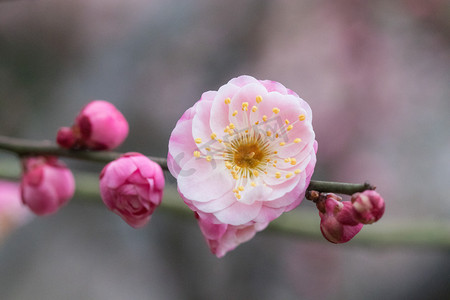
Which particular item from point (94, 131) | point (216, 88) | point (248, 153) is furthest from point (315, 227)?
point (216, 88)

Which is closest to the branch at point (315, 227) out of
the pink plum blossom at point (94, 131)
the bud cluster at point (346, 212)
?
the pink plum blossom at point (94, 131)

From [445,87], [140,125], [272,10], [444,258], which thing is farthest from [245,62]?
[444,258]

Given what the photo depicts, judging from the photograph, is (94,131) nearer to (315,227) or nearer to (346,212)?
(346,212)

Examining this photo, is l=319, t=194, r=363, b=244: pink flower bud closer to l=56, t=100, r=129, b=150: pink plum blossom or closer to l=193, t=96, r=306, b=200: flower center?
l=193, t=96, r=306, b=200: flower center

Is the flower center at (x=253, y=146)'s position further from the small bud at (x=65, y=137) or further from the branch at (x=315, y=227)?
the branch at (x=315, y=227)

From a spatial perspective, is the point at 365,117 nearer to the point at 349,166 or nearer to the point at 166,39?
the point at 349,166

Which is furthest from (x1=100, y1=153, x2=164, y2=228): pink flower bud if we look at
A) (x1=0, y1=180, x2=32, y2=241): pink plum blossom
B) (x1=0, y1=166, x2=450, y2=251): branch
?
(x1=0, y1=180, x2=32, y2=241): pink plum blossom
